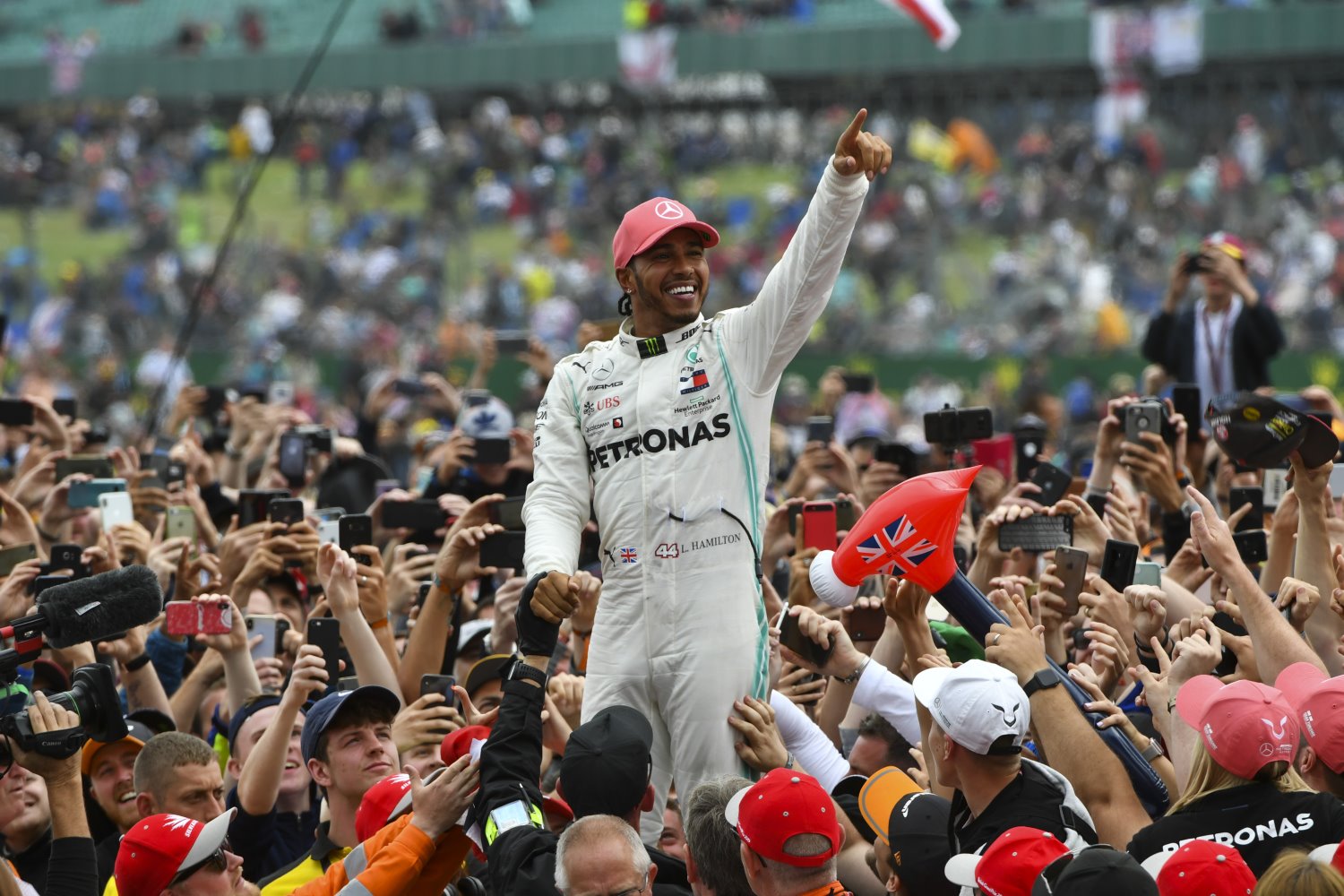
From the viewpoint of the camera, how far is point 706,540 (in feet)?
14.8

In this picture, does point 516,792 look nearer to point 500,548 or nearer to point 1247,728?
point 1247,728

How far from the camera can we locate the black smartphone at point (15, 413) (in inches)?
335

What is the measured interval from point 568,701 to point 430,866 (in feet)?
4.27

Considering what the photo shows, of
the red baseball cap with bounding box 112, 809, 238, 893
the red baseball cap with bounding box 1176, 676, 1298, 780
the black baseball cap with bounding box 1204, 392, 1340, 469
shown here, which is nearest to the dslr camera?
the black baseball cap with bounding box 1204, 392, 1340, 469

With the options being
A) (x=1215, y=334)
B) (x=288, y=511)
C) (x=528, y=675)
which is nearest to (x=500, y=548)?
(x=288, y=511)

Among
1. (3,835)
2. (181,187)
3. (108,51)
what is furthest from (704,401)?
(108,51)

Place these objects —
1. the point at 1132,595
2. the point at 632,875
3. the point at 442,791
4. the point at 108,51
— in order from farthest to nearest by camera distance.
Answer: the point at 108,51, the point at 1132,595, the point at 442,791, the point at 632,875

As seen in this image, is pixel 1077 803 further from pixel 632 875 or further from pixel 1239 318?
pixel 1239 318

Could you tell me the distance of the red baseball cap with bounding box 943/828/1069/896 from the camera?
3.47 metres

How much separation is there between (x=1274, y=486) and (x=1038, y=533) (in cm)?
124

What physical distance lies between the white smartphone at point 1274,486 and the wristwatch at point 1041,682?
99.1 inches

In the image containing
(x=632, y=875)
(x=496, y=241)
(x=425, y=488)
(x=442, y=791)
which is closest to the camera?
(x=632, y=875)

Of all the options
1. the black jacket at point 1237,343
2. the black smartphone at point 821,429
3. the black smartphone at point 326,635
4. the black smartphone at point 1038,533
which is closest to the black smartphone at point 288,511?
the black smartphone at point 326,635

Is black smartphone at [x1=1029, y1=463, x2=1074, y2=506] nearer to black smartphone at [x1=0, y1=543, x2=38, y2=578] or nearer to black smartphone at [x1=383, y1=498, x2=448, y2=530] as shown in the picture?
black smartphone at [x1=383, y1=498, x2=448, y2=530]
